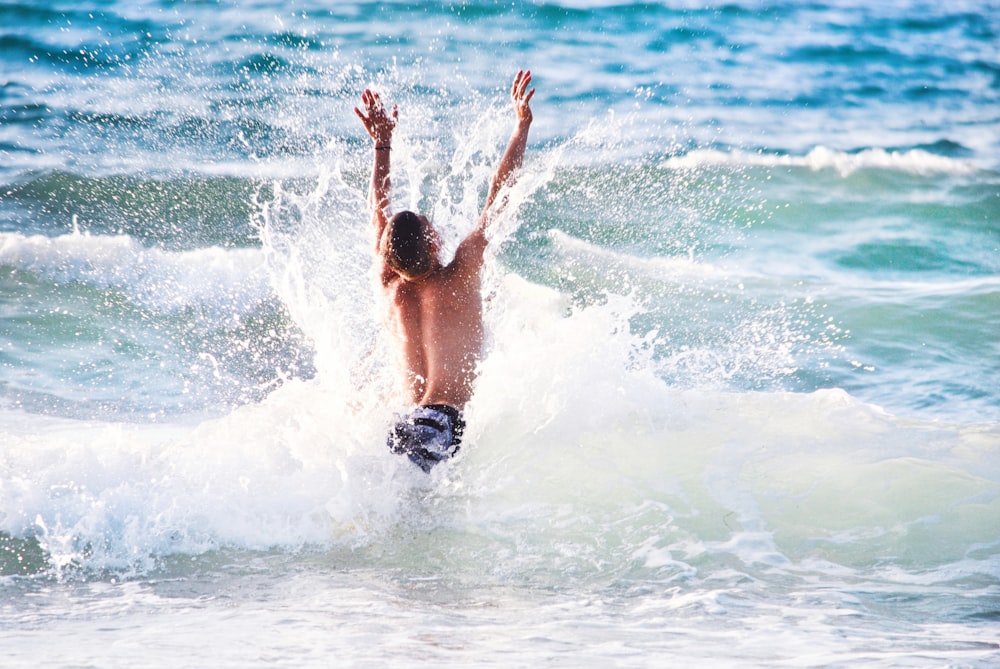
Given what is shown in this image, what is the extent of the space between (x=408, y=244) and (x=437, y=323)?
449 millimetres

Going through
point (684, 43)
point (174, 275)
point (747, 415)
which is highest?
point (684, 43)

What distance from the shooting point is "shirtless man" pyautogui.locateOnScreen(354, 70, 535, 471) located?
4562mm

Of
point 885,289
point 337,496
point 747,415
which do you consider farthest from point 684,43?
point 337,496

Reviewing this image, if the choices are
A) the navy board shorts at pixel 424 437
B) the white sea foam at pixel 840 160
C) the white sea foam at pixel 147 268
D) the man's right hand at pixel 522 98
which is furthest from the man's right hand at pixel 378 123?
the white sea foam at pixel 840 160

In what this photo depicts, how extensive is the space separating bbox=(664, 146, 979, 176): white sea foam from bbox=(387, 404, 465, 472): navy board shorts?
333 inches

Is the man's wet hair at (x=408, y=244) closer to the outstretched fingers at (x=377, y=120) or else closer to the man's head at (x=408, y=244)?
the man's head at (x=408, y=244)

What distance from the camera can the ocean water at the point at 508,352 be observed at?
3.54m

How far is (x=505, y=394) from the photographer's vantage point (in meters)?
5.17

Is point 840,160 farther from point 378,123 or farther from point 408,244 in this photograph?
point 408,244

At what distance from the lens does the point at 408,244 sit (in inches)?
177

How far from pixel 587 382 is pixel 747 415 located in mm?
988

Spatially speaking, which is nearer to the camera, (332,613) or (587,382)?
(332,613)

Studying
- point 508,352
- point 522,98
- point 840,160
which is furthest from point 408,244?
point 840,160

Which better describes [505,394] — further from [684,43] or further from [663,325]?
[684,43]
